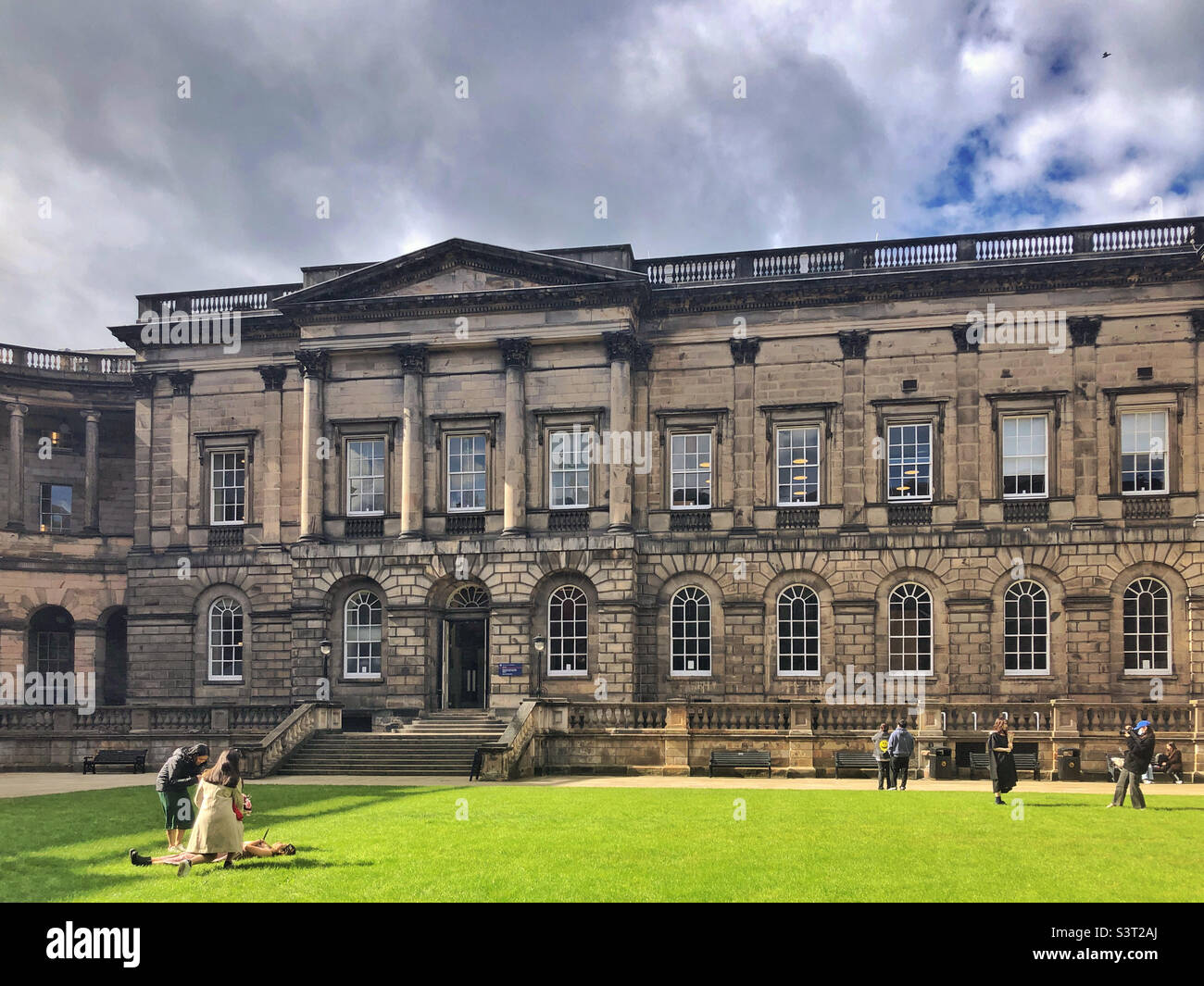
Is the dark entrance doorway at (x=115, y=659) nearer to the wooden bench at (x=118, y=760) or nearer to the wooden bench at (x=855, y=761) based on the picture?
the wooden bench at (x=118, y=760)

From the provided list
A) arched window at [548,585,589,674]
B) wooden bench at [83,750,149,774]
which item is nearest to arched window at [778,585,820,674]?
arched window at [548,585,589,674]

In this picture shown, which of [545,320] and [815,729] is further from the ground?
[545,320]

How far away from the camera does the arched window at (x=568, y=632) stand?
3881 cm

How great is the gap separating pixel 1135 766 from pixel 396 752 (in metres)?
18.8

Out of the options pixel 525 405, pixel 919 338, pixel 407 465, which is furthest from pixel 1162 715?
pixel 407 465

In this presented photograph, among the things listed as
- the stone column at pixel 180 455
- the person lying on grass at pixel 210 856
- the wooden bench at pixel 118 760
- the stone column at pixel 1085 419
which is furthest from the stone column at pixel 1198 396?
the stone column at pixel 180 455

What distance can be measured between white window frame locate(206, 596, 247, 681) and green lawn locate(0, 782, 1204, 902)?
16.6m

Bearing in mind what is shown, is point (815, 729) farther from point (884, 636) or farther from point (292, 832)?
point (292, 832)

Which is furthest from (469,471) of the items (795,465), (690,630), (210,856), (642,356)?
(210,856)

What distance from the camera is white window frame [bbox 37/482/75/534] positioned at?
46.8 m

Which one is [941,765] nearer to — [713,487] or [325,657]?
[713,487]

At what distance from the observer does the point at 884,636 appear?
37.7 metres

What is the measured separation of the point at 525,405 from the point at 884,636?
513 inches
